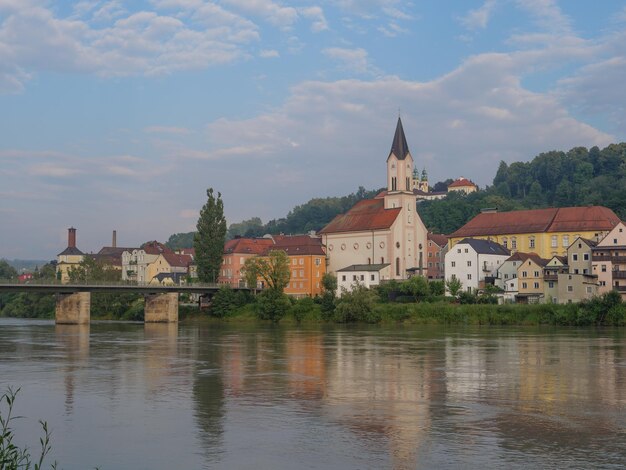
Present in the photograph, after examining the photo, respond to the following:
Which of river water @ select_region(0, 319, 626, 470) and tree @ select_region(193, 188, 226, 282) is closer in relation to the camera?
river water @ select_region(0, 319, 626, 470)

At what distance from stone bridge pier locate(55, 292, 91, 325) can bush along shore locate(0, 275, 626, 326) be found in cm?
1610

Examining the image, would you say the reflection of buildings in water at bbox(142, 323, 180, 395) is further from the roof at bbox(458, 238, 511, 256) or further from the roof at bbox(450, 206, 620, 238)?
the roof at bbox(450, 206, 620, 238)

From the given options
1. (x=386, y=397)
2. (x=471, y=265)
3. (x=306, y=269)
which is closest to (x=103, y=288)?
(x=306, y=269)

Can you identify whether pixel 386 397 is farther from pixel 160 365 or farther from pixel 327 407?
pixel 160 365

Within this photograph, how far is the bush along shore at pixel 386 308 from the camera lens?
80.8 meters

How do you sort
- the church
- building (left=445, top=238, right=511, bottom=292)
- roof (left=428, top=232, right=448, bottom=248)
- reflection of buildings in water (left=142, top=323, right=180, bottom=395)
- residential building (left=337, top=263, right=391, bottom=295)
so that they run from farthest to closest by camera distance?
roof (left=428, top=232, right=448, bottom=248) < the church < residential building (left=337, top=263, right=391, bottom=295) < building (left=445, top=238, right=511, bottom=292) < reflection of buildings in water (left=142, top=323, right=180, bottom=395)

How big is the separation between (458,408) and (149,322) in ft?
287

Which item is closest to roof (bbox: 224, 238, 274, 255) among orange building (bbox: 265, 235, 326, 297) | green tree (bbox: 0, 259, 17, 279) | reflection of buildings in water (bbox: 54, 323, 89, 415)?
orange building (bbox: 265, 235, 326, 297)

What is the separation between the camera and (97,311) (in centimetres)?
12756

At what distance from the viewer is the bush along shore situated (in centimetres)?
8075

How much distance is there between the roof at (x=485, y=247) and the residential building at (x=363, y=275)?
1334 centimetres

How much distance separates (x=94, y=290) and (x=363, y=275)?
36540 mm

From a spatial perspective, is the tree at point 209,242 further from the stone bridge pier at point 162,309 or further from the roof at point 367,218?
the roof at point 367,218

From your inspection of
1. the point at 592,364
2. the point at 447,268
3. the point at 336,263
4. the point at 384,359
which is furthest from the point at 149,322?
the point at 592,364
